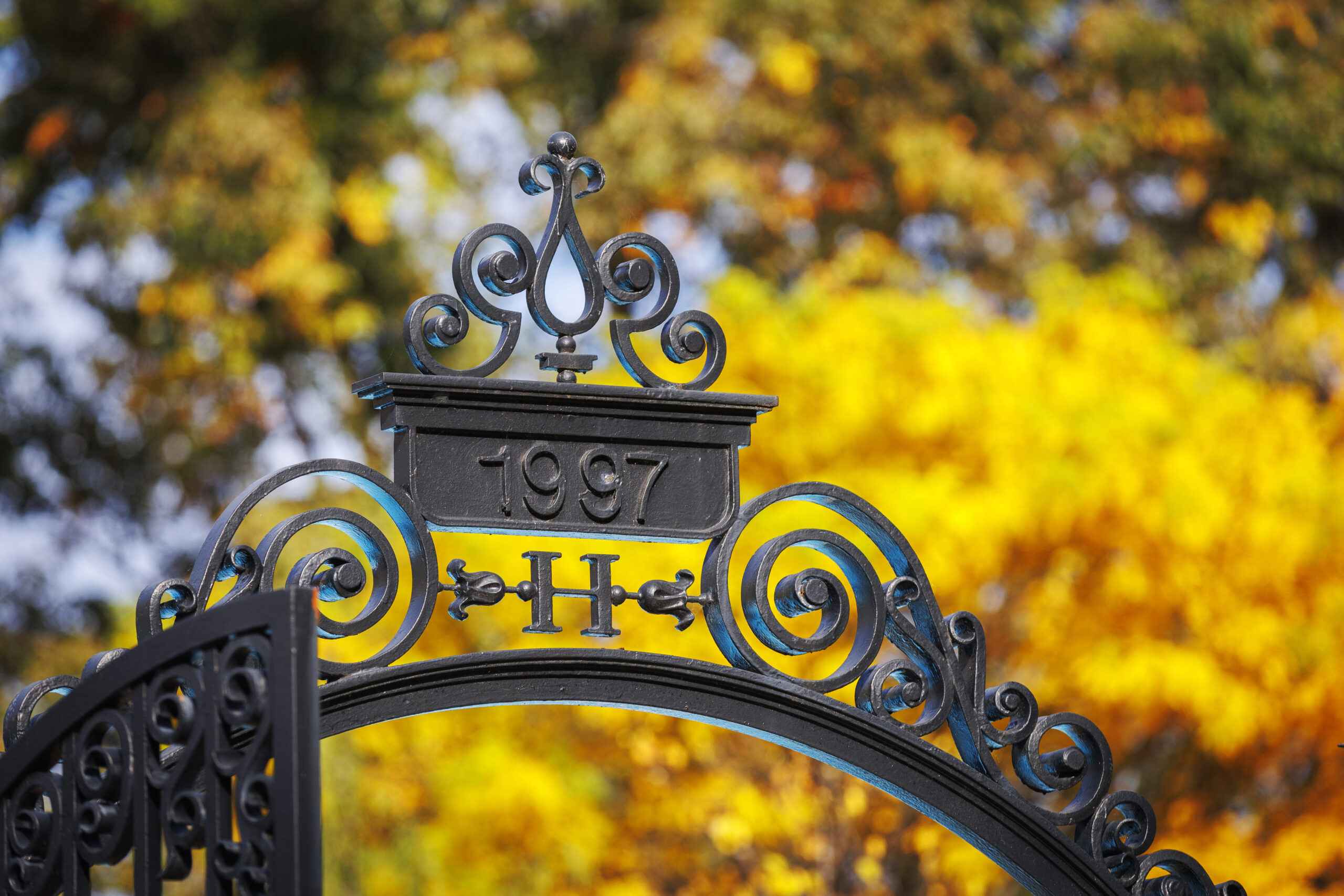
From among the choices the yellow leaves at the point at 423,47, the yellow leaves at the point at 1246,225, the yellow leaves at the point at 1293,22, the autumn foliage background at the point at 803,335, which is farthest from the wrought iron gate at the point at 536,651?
the yellow leaves at the point at 1293,22

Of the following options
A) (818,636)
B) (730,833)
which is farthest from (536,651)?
(730,833)

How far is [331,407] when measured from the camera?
39.3 feet

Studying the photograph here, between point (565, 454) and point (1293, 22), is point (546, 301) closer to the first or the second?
point (565, 454)

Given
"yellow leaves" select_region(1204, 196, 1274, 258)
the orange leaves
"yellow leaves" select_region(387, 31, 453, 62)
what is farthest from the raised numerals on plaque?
the orange leaves

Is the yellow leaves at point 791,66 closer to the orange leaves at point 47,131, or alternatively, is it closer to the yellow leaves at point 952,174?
the yellow leaves at point 952,174

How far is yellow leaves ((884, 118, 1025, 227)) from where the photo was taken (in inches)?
428

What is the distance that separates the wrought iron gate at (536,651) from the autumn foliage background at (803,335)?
15.5 ft

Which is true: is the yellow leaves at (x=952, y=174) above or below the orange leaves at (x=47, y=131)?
below

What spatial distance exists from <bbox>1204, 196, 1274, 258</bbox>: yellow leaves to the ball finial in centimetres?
1038

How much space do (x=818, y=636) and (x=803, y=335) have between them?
571cm

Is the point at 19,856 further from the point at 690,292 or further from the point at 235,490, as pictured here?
the point at 235,490

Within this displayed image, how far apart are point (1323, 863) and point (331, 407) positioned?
7.97 meters

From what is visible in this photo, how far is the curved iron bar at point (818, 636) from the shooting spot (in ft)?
6.05

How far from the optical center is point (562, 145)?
83.5 inches
